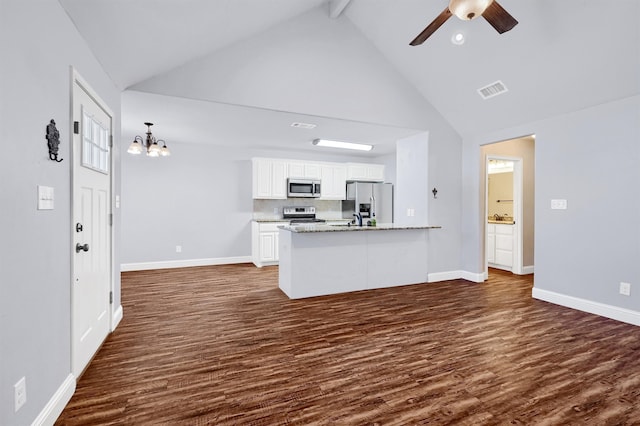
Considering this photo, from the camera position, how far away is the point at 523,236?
17.0ft

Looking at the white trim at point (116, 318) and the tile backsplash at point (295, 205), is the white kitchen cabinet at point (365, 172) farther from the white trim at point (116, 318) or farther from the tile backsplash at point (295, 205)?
the white trim at point (116, 318)

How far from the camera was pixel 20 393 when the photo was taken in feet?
4.34

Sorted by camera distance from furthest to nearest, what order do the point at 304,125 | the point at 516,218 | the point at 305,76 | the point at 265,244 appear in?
the point at 265,244
the point at 516,218
the point at 304,125
the point at 305,76

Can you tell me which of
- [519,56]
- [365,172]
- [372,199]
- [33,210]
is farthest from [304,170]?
[33,210]

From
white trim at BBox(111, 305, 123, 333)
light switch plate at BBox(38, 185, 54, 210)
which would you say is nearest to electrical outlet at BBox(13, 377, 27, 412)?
light switch plate at BBox(38, 185, 54, 210)

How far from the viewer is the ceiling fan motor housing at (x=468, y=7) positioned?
212 centimetres

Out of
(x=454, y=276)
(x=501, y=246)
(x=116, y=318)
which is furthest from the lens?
(x=501, y=246)

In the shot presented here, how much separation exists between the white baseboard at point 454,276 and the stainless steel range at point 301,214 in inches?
104

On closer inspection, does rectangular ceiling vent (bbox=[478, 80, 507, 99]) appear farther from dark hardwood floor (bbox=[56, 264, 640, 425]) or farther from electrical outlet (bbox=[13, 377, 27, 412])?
electrical outlet (bbox=[13, 377, 27, 412])

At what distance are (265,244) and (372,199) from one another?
2.61 metres

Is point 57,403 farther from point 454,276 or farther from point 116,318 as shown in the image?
point 454,276

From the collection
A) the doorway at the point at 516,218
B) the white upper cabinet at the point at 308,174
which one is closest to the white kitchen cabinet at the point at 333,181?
the white upper cabinet at the point at 308,174

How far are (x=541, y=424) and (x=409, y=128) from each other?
378 cm

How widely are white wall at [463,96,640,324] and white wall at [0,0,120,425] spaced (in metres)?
4.88
